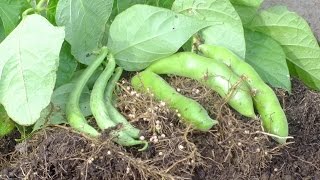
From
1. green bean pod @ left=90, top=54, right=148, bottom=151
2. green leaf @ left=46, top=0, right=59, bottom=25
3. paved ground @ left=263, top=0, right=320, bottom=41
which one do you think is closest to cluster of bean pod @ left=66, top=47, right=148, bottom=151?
green bean pod @ left=90, top=54, right=148, bottom=151

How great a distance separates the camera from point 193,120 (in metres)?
1.24

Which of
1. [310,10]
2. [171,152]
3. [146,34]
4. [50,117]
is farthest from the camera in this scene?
[310,10]

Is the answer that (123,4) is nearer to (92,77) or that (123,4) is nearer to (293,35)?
(92,77)

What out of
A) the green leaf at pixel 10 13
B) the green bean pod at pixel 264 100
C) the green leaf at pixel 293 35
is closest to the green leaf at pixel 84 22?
the green leaf at pixel 10 13

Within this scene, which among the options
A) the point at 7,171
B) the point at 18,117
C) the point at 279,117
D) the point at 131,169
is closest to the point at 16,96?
the point at 18,117

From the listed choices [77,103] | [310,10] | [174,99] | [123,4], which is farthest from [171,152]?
[310,10]

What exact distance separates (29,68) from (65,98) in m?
0.11

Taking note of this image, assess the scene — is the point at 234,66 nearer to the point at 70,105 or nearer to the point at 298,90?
the point at 298,90

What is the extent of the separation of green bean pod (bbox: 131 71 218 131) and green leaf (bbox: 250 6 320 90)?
0.38 meters

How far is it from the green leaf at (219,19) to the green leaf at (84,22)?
18 cm

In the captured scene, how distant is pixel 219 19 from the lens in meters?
1.48

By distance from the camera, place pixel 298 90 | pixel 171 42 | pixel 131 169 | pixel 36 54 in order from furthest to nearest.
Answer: pixel 298 90, pixel 171 42, pixel 36 54, pixel 131 169

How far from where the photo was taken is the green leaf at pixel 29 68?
1249 millimetres

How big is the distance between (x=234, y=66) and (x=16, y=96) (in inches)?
17.9
